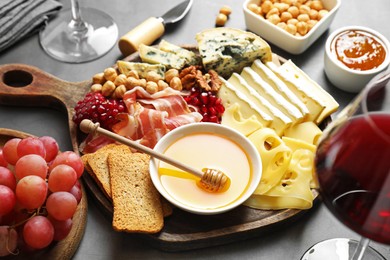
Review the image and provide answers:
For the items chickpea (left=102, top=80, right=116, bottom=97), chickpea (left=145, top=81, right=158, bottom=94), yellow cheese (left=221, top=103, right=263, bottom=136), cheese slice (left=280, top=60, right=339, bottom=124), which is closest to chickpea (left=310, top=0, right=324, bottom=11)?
cheese slice (left=280, top=60, right=339, bottom=124)

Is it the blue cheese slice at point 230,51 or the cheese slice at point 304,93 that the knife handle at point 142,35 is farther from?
the cheese slice at point 304,93

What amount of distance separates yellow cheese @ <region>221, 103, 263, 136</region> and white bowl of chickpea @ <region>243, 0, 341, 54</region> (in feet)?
1.20

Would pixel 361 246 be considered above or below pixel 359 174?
below

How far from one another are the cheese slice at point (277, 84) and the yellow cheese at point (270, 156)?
136 mm

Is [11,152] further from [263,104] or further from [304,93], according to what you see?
[304,93]

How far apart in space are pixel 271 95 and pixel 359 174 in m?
0.75

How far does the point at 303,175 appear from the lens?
1.50 meters

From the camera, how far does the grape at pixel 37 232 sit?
1.27m

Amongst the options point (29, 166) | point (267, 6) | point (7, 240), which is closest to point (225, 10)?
point (267, 6)

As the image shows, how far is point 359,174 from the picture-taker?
0.96 m

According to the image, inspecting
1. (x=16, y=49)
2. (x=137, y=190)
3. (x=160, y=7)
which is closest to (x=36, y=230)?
(x=137, y=190)

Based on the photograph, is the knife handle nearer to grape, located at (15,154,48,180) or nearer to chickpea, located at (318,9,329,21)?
chickpea, located at (318,9,329,21)

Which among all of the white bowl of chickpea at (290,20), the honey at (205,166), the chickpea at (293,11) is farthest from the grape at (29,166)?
the chickpea at (293,11)

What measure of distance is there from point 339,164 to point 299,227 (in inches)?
21.4
